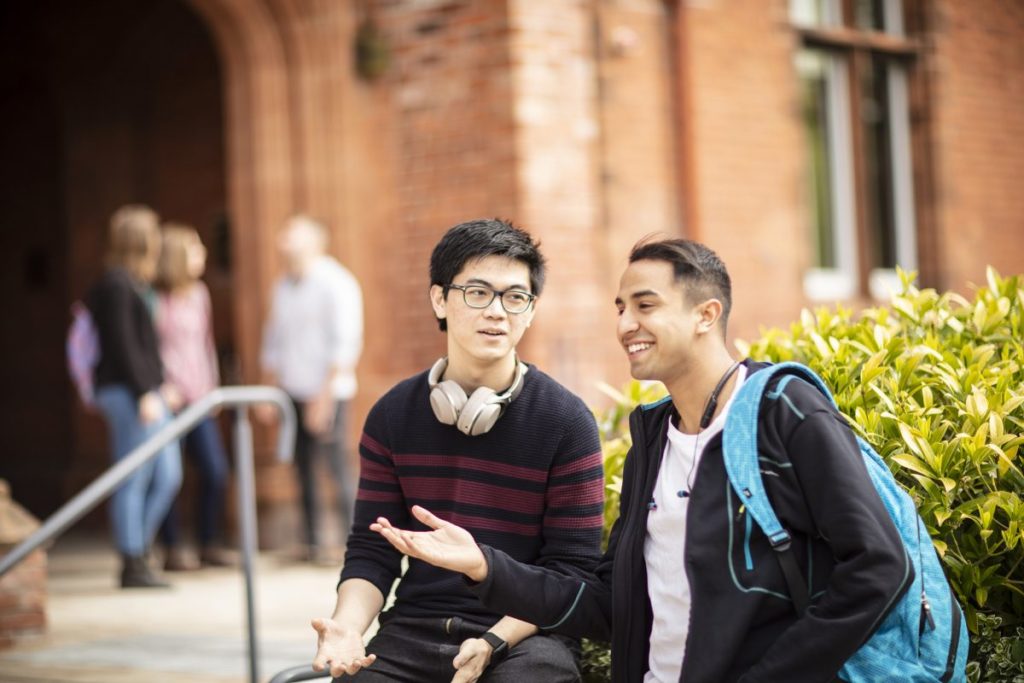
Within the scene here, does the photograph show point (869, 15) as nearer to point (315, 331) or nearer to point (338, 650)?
point (315, 331)

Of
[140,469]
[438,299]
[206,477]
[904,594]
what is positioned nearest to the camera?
[904,594]

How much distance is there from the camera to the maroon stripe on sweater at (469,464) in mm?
3277

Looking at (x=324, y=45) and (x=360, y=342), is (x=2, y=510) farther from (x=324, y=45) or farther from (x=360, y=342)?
(x=324, y=45)

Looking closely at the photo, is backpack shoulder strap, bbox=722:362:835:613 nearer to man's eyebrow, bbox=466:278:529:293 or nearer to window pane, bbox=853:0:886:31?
man's eyebrow, bbox=466:278:529:293

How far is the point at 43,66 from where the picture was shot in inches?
449

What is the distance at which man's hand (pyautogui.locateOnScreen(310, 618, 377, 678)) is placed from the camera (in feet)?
10.2

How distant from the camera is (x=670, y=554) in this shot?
2.93 metres

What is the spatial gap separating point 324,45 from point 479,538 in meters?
5.87

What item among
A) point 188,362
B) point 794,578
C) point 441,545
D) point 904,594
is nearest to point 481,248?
point 441,545

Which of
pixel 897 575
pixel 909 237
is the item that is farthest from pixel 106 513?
pixel 897 575

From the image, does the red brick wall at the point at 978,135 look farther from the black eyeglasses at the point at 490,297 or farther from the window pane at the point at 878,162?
the black eyeglasses at the point at 490,297

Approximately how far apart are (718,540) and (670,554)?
200 millimetres

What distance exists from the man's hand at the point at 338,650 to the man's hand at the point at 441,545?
0.28 metres

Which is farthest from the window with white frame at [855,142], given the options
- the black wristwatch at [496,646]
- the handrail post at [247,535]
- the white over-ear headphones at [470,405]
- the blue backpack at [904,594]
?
the blue backpack at [904,594]
